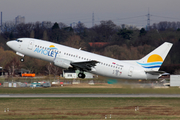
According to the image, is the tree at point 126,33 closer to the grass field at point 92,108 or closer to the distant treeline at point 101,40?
the distant treeline at point 101,40

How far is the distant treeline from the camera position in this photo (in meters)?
101

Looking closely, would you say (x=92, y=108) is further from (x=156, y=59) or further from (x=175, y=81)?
(x=175, y=81)

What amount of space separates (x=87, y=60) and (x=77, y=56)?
155 cm

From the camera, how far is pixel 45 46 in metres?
42.4

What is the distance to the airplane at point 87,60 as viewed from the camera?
139ft

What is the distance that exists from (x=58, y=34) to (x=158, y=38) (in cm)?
5149

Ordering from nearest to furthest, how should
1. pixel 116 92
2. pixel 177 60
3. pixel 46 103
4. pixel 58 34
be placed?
pixel 46 103 → pixel 116 92 → pixel 177 60 → pixel 58 34

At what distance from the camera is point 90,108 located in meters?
37.0

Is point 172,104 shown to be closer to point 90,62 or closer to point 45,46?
point 90,62

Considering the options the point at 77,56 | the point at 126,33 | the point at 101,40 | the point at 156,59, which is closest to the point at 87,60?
the point at 77,56

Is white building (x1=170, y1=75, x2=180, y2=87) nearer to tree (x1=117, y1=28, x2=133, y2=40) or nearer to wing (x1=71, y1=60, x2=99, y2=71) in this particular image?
wing (x1=71, y1=60, x2=99, y2=71)

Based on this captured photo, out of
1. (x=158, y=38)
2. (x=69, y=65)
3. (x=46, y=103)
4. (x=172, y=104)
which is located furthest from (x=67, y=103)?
(x=158, y=38)

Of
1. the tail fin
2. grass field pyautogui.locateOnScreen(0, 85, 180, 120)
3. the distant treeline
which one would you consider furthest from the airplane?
the distant treeline

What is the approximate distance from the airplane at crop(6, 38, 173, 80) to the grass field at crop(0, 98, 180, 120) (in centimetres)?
407
